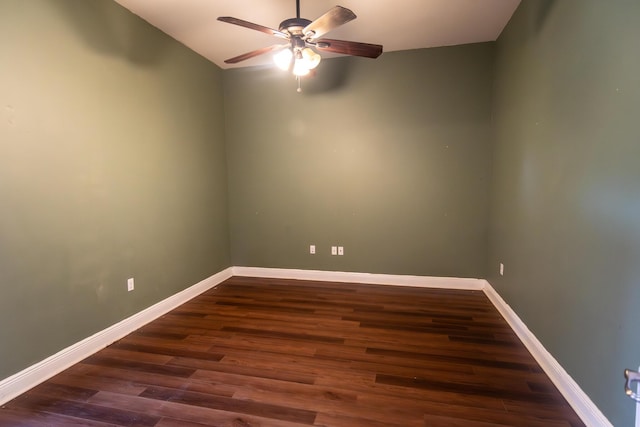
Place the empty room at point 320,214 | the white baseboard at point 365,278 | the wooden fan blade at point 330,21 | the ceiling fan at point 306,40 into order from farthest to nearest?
1. the white baseboard at point 365,278
2. the ceiling fan at point 306,40
3. the wooden fan blade at point 330,21
4. the empty room at point 320,214

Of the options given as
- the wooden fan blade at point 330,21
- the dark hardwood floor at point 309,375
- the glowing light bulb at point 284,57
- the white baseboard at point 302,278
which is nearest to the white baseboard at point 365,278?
the white baseboard at point 302,278

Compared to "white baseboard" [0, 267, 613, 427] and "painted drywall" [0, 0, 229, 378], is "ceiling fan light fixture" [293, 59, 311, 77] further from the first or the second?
"white baseboard" [0, 267, 613, 427]

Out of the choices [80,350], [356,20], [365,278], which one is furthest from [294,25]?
[365,278]

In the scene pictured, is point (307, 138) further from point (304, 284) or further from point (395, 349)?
point (395, 349)

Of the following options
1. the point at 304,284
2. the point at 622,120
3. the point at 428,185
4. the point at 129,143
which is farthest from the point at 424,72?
the point at 129,143

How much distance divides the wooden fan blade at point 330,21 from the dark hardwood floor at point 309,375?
2.24 metres

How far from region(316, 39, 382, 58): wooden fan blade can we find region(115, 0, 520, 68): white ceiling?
409mm

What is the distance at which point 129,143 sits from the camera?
9.17 feet

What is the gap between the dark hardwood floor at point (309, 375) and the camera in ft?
5.70

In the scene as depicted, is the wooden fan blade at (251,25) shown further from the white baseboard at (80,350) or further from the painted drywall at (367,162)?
the white baseboard at (80,350)

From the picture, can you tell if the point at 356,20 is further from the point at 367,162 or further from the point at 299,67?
the point at 367,162

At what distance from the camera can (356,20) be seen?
2939 millimetres

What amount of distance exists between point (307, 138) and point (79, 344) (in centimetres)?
298

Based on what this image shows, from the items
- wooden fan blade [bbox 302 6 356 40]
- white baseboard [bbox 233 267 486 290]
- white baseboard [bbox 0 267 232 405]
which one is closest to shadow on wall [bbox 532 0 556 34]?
wooden fan blade [bbox 302 6 356 40]
